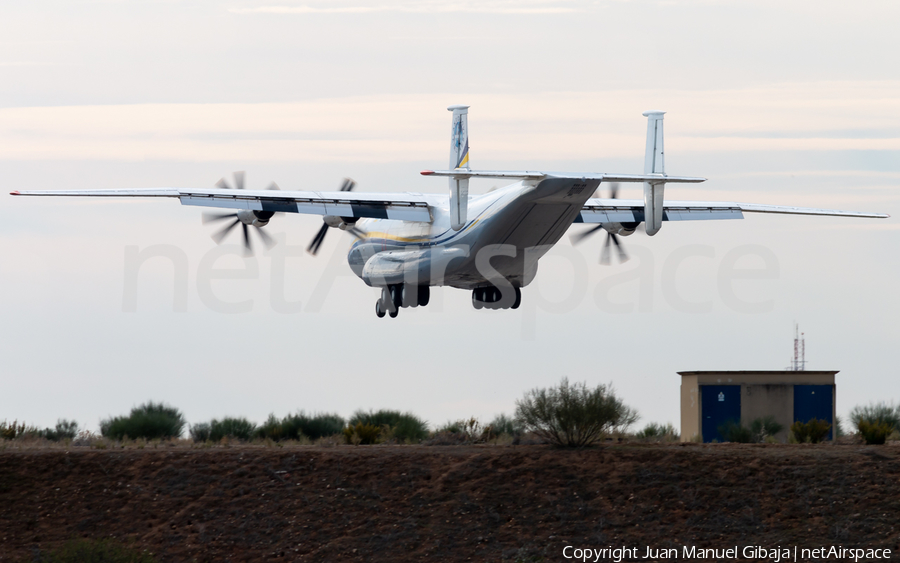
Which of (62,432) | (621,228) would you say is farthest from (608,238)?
(62,432)

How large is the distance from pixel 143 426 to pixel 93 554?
36.4ft

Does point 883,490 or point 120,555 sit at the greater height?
point 883,490

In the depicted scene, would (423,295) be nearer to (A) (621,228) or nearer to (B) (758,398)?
(A) (621,228)

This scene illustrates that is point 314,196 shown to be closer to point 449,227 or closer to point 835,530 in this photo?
point 449,227

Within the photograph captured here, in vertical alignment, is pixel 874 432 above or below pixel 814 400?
below

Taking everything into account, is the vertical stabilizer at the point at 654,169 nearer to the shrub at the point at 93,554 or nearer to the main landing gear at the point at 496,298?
the main landing gear at the point at 496,298

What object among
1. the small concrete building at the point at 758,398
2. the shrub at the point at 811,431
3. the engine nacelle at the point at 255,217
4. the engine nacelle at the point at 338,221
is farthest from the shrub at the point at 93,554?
the shrub at the point at 811,431

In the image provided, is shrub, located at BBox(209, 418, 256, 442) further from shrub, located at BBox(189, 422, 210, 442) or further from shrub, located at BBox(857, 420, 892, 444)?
shrub, located at BBox(857, 420, 892, 444)

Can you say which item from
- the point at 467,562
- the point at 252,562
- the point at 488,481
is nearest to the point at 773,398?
→ the point at 488,481

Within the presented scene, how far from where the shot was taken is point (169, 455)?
24.8 meters

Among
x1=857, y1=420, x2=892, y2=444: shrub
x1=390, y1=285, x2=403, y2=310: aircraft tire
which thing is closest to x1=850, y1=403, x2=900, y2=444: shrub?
x1=857, y1=420, x2=892, y2=444: shrub

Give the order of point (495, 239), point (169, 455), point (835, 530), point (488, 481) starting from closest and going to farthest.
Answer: point (835, 530)
point (488, 481)
point (169, 455)
point (495, 239)

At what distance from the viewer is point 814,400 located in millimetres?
29781

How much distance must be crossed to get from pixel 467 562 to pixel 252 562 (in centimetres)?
401
